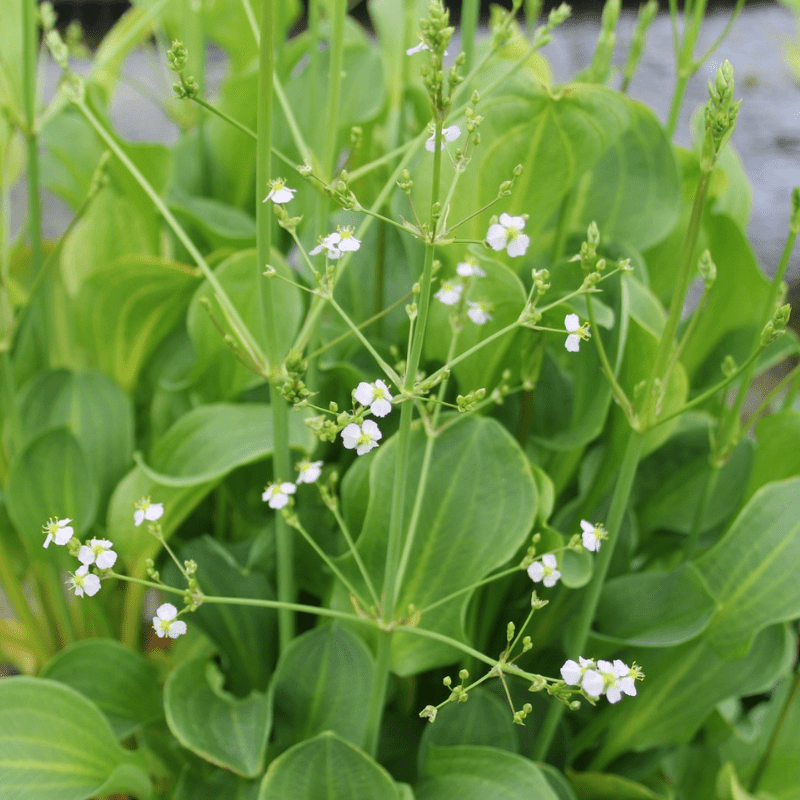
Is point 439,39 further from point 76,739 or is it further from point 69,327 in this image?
point 69,327

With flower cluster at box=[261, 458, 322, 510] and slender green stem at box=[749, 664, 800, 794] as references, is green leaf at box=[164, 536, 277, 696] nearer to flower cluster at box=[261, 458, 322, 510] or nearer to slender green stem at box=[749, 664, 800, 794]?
flower cluster at box=[261, 458, 322, 510]

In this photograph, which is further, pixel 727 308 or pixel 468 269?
pixel 727 308

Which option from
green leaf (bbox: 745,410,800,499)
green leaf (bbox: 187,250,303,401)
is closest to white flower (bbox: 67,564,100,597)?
green leaf (bbox: 187,250,303,401)

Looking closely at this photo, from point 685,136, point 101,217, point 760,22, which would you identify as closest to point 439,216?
point 101,217

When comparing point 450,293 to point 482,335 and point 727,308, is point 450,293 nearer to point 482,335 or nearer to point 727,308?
point 482,335

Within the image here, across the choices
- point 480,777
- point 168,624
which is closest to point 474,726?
point 480,777

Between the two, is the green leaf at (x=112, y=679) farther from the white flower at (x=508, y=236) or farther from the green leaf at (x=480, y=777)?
the white flower at (x=508, y=236)
